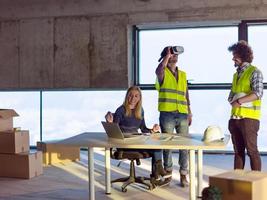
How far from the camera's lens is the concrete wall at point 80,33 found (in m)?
7.50

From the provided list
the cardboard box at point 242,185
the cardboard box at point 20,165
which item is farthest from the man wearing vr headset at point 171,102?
the cardboard box at point 242,185

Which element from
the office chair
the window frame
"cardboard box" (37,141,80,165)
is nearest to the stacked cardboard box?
"cardboard box" (37,141,80,165)

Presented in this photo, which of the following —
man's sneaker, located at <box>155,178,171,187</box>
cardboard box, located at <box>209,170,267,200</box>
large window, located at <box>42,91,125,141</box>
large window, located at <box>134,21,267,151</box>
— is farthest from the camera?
large window, located at <box>42,91,125,141</box>

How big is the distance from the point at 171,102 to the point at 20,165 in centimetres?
212

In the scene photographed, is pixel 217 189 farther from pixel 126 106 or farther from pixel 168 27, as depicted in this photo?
pixel 168 27

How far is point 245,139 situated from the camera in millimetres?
4281

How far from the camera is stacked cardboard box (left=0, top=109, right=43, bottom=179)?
19.2 feet

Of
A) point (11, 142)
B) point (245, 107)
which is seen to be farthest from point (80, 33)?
point (245, 107)

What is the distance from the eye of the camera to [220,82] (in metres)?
7.73

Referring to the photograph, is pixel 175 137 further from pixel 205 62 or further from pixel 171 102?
pixel 205 62

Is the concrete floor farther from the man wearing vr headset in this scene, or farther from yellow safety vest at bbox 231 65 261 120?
yellow safety vest at bbox 231 65 261 120

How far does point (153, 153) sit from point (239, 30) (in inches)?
135

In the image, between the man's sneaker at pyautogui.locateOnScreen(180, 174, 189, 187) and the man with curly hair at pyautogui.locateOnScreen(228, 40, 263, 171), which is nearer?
the man with curly hair at pyautogui.locateOnScreen(228, 40, 263, 171)

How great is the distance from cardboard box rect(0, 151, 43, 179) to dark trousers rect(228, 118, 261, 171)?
8.68ft
